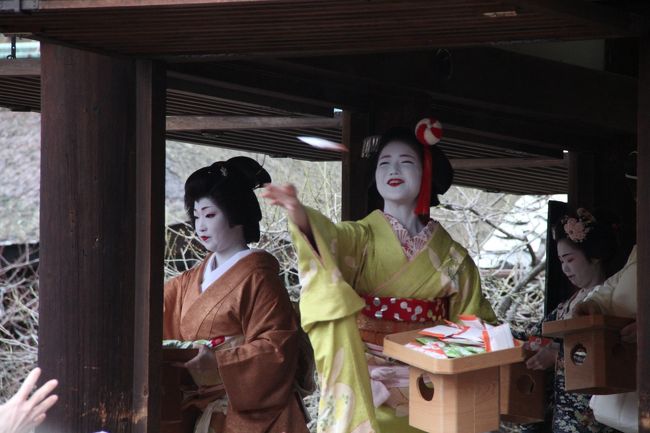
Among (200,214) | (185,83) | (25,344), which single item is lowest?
(25,344)

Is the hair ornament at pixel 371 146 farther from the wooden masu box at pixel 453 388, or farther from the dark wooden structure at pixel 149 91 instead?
the wooden masu box at pixel 453 388

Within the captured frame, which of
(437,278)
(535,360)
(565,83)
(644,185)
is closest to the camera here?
(644,185)

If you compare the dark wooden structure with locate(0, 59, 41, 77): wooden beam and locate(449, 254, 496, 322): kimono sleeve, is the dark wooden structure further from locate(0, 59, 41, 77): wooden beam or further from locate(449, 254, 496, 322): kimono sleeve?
locate(449, 254, 496, 322): kimono sleeve

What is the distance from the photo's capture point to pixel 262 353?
4867 mm

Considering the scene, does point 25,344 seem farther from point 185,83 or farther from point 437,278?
point 437,278

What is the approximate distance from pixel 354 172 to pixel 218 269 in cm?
89

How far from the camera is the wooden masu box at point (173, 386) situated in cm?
479

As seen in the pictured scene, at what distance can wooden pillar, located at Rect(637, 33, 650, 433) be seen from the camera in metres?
3.62

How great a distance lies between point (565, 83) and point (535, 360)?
1891mm

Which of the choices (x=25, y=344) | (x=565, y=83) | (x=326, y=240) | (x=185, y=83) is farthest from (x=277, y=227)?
(x=326, y=240)

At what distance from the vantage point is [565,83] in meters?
6.22

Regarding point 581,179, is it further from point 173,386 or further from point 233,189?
point 173,386

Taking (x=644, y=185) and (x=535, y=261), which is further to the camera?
(x=535, y=261)

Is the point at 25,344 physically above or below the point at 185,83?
below
